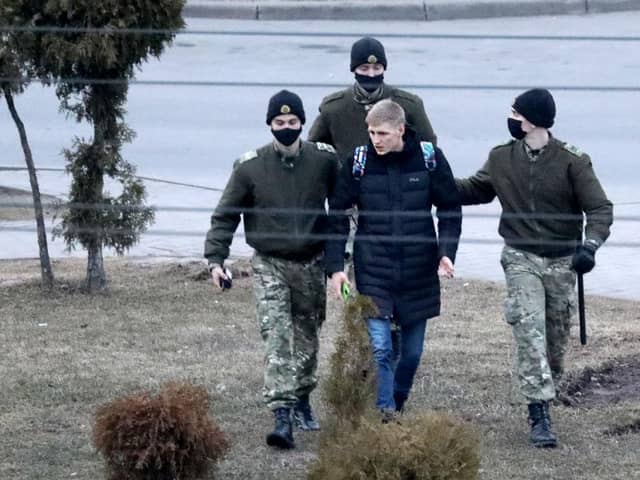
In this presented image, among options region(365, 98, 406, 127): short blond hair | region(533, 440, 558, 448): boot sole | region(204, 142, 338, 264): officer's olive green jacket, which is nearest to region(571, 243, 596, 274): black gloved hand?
region(533, 440, 558, 448): boot sole

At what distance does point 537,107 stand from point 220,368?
102 inches

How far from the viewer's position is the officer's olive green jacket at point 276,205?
267 inches

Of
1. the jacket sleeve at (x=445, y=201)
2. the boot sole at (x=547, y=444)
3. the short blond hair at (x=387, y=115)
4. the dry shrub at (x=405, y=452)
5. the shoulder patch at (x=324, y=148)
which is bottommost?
the boot sole at (x=547, y=444)

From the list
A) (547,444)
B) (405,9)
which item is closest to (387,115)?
(547,444)

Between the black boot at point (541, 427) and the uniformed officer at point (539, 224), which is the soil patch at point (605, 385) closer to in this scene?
the black boot at point (541, 427)

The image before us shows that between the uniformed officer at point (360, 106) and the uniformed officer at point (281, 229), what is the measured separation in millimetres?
452

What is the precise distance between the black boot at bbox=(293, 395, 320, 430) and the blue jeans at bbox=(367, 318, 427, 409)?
1.42ft

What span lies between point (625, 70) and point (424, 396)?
1122 cm

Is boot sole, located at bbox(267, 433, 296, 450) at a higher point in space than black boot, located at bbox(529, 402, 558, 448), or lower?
lower

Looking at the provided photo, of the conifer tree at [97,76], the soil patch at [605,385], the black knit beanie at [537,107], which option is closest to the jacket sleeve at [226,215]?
the black knit beanie at [537,107]

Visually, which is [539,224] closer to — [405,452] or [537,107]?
[537,107]

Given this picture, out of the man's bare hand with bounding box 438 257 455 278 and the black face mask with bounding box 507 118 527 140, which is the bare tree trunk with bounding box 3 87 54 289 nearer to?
the man's bare hand with bounding box 438 257 455 278

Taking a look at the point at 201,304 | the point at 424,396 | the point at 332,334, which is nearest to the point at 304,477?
the point at 424,396

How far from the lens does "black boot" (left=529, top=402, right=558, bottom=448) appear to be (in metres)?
6.83
